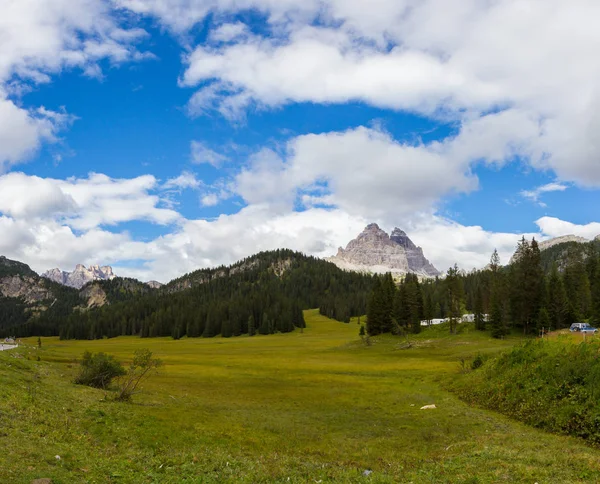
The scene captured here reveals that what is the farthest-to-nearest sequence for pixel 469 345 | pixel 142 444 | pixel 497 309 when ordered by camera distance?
1. pixel 497 309
2. pixel 469 345
3. pixel 142 444

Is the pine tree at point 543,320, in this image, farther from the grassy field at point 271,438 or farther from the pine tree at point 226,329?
the pine tree at point 226,329

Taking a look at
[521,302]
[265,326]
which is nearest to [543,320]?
[521,302]

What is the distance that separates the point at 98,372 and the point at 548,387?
44219mm

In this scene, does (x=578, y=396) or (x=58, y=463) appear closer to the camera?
(x=58, y=463)

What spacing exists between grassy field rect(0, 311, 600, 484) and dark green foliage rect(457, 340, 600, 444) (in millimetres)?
1667

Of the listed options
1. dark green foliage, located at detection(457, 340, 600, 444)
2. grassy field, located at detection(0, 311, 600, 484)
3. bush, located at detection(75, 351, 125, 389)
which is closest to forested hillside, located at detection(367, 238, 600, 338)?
grassy field, located at detection(0, 311, 600, 484)

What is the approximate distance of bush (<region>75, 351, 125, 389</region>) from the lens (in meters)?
42.9

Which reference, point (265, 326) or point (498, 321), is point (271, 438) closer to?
point (498, 321)

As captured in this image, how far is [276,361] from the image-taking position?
78.8 metres

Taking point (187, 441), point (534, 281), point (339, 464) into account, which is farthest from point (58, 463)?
point (534, 281)

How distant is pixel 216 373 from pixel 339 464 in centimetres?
4469

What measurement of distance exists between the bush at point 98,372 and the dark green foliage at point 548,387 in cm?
3835

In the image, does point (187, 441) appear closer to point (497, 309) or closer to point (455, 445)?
point (455, 445)

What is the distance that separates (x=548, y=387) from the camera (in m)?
29.0
